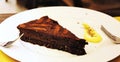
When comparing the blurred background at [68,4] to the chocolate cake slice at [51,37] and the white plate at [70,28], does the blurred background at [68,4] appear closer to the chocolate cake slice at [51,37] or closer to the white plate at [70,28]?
the white plate at [70,28]

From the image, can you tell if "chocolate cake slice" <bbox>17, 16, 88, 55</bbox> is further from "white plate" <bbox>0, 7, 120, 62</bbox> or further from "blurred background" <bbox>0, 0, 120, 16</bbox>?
"blurred background" <bbox>0, 0, 120, 16</bbox>

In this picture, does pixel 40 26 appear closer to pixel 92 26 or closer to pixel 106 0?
pixel 92 26

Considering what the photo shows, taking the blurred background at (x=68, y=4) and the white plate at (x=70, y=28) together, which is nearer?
the white plate at (x=70, y=28)

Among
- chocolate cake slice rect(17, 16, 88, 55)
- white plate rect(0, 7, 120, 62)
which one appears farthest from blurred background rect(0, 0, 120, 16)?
chocolate cake slice rect(17, 16, 88, 55)

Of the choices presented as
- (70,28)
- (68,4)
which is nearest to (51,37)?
(70,28)

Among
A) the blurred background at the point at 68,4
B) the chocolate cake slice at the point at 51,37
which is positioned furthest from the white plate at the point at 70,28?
the blurred background at the point at 68,4

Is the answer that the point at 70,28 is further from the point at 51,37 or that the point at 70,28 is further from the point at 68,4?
the point at 68,4
